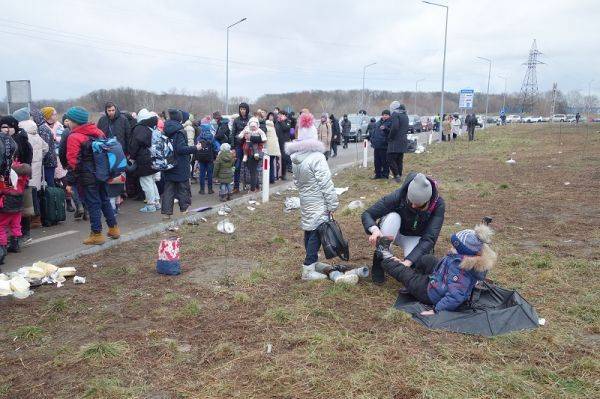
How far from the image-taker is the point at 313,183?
5.71 meters

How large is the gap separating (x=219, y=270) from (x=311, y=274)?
1.28 metres

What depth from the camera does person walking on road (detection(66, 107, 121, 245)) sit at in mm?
7012

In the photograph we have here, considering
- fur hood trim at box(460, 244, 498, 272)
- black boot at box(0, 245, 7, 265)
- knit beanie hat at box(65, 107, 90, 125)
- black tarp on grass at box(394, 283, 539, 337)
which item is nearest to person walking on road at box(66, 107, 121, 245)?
knit beanie hat at box(65, 107, 90, 125)

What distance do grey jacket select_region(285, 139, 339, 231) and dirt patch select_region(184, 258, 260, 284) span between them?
Answer: 1.18 meters

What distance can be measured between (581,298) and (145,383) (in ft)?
14.1

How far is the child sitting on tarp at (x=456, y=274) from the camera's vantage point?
4516 mm

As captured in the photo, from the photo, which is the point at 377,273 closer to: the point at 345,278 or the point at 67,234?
the point at 345,278

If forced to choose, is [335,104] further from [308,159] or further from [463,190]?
[308,159]

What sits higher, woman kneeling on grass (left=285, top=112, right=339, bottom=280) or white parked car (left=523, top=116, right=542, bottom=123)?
white parked car (left=523, top=116, right=542, bottom=123)

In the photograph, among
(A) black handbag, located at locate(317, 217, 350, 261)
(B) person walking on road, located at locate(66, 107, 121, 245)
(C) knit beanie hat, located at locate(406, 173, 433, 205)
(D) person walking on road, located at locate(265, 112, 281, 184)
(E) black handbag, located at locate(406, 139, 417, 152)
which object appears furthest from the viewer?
(E) black handbag, located at locate(406, 139, 417, 152)

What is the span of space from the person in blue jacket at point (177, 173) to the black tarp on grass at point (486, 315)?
209 inches

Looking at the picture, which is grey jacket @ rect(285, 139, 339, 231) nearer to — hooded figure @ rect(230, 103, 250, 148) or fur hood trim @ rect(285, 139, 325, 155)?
fur hood trim @ rect(285, 139, 325, 155)

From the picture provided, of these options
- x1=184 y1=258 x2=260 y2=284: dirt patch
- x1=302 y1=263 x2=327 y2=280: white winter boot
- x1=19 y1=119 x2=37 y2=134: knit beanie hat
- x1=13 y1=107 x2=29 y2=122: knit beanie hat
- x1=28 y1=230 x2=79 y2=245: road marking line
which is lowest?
x1=28 y1=230 x2=79 y2=245: road marking line

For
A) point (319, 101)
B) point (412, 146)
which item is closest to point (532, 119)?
point (319, 101)
